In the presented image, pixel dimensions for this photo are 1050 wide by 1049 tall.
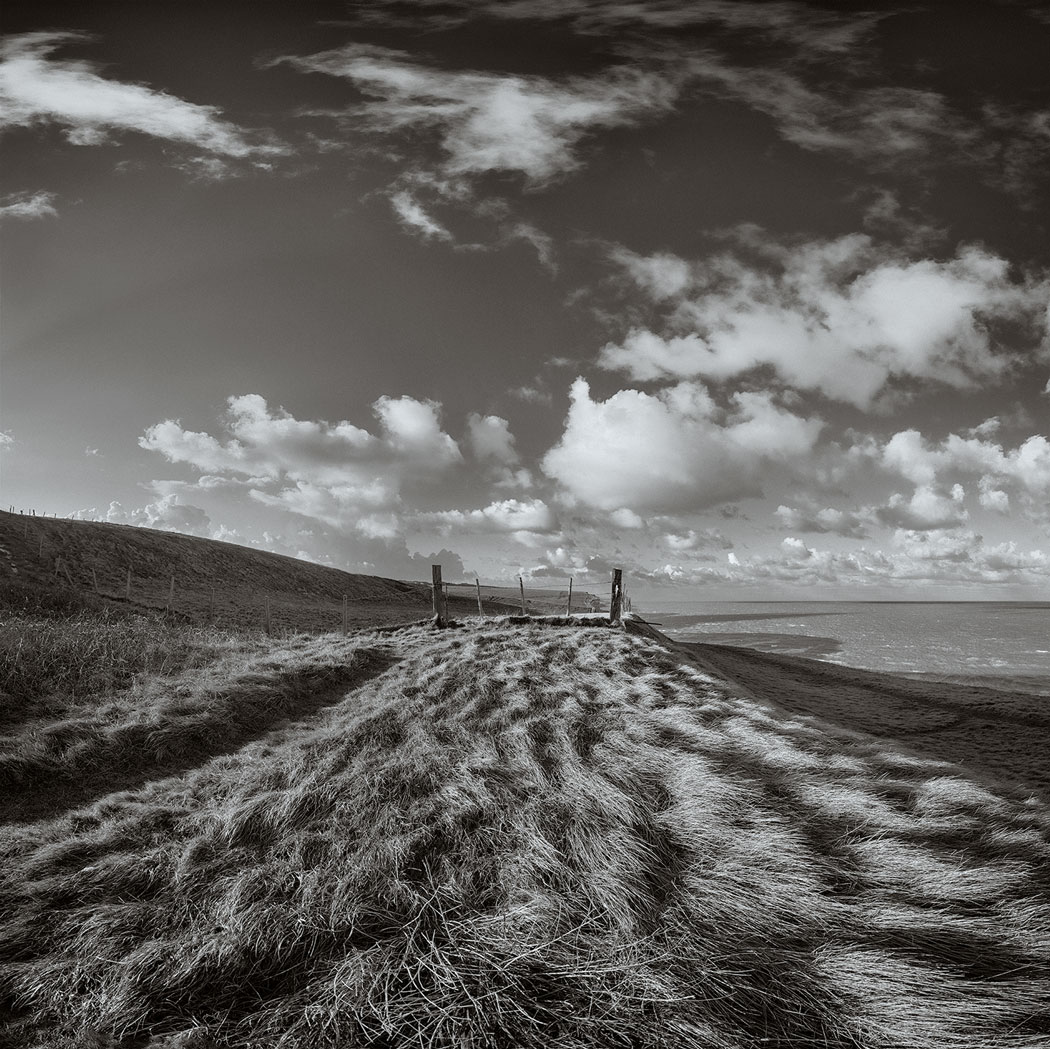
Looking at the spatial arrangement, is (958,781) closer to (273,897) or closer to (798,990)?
(798,990)

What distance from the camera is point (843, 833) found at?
4.53 m

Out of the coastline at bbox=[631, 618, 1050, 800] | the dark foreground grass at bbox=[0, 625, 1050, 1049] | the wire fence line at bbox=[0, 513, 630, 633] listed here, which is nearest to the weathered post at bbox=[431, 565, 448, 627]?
the wire fence line at bbox=[0, 513, 630, 633]

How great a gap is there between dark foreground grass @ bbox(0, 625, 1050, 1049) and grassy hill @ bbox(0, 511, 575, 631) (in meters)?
21.4

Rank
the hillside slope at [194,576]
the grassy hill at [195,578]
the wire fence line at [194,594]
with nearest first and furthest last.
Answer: the wire fence line at [194,594] → the grassy hill at [195,578] → the hillside slope at [194,576]

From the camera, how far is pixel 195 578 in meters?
43.0

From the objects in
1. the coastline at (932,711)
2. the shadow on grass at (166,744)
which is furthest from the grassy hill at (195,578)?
the coastline at (932,711)

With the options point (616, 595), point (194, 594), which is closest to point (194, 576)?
point (194, 594)

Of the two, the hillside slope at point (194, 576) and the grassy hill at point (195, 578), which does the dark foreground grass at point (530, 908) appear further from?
the hillside slope at point (194, 576)

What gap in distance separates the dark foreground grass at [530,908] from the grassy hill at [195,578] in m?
21.4

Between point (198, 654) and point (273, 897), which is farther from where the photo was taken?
point (198, 654)

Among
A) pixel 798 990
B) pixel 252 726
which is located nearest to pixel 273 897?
pixel 798 990

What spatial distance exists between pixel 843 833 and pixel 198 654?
12.6 meters

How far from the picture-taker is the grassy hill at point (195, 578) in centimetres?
2838

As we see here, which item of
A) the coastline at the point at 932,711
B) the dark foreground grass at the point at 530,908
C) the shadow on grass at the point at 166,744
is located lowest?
the coastline at the point at 932,711
